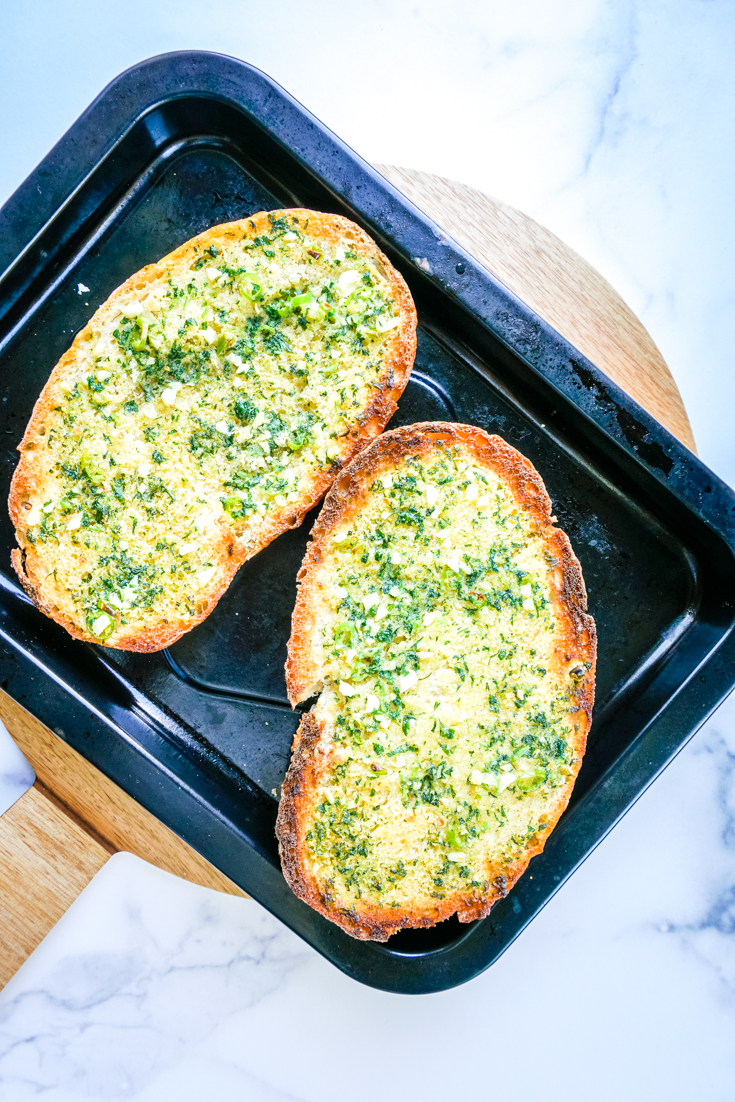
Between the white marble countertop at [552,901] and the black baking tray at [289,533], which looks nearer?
the black baking tray at [289,533]

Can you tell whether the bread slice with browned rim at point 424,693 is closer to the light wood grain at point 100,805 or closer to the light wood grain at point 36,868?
the light wood grain at point 100,805

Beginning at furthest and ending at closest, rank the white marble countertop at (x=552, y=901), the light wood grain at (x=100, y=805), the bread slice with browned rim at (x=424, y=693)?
the white marble countertop at (x=552, y=901), the light wood grain at (x=100, y=805), the bread slice with browned rim at (x=424, y=693)

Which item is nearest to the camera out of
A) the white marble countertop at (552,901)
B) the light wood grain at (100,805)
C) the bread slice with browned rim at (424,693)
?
the bread slice with browned rim at (424,693)

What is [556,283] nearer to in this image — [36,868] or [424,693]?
[424,693]

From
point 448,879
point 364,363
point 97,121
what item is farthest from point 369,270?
point 448,879

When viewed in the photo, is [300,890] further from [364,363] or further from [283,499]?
[364,363]

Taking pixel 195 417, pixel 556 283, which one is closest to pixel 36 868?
pixel 195 417

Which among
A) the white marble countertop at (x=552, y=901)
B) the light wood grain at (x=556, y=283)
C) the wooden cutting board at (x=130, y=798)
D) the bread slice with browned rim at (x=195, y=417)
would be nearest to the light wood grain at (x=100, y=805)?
the wooden cutting board at (x=130, y=798)
